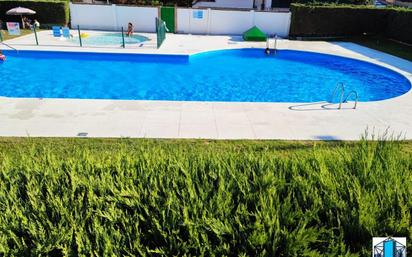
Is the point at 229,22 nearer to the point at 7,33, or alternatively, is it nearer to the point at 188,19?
the point at 188,19

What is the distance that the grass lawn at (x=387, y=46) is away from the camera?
21297mm

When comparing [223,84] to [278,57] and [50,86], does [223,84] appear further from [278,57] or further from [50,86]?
[50,86]

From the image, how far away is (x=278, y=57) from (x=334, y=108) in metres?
11.3

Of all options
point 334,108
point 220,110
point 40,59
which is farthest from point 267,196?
point 40,59

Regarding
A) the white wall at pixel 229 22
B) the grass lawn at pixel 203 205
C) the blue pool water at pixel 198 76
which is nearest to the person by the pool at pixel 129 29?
the white wall at pixel 229 22

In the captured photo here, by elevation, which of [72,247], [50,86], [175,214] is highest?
[175,214]

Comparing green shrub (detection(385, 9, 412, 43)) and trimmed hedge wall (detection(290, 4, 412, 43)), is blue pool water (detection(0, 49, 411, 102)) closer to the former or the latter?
trimmed hedge wall (detection(290, 4, 412, 43))

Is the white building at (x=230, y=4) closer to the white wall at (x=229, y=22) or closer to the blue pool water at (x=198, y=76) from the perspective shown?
the white wall at (x=229, y=22)

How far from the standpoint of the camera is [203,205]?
3.99m

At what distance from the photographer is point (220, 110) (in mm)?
10992

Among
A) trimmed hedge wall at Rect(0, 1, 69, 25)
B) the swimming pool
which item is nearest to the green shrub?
the swimming pool

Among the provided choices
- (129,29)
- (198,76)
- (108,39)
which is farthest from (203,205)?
(129,29)

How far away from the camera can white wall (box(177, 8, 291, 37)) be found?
2638 cm

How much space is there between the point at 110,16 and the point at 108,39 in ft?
12.0
